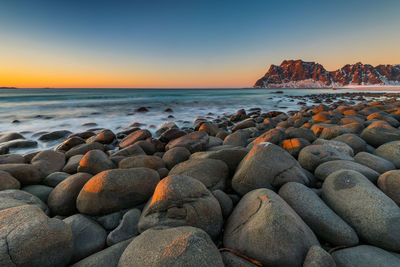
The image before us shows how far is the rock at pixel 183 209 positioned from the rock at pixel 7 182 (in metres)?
2.00

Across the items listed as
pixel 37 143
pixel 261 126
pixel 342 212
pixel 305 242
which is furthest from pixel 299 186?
pixel 37 143

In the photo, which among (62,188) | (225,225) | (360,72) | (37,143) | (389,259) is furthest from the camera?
(360,72)

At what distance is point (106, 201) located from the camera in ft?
6.66

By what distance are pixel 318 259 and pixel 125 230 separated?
163cm

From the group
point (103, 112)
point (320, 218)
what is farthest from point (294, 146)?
point (103, 112)

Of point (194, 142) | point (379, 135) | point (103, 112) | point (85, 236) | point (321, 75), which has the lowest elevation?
point (85, 236)

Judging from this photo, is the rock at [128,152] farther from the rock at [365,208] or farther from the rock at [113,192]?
the rock at [365,208]

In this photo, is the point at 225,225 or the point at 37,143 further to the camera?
the point at 37,143

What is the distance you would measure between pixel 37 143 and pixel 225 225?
275 inches

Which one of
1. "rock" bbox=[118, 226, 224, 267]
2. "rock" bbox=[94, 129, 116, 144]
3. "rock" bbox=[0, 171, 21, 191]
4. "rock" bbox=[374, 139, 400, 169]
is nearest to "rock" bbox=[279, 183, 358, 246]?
"rock" bbox=[118, 226, 224, 267]

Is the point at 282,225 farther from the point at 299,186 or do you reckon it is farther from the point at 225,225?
the point at 299,186

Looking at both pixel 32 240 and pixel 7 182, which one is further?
pixel 7 182

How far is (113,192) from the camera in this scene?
2.05m

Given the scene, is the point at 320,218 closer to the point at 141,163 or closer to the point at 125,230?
the point at 125,230
